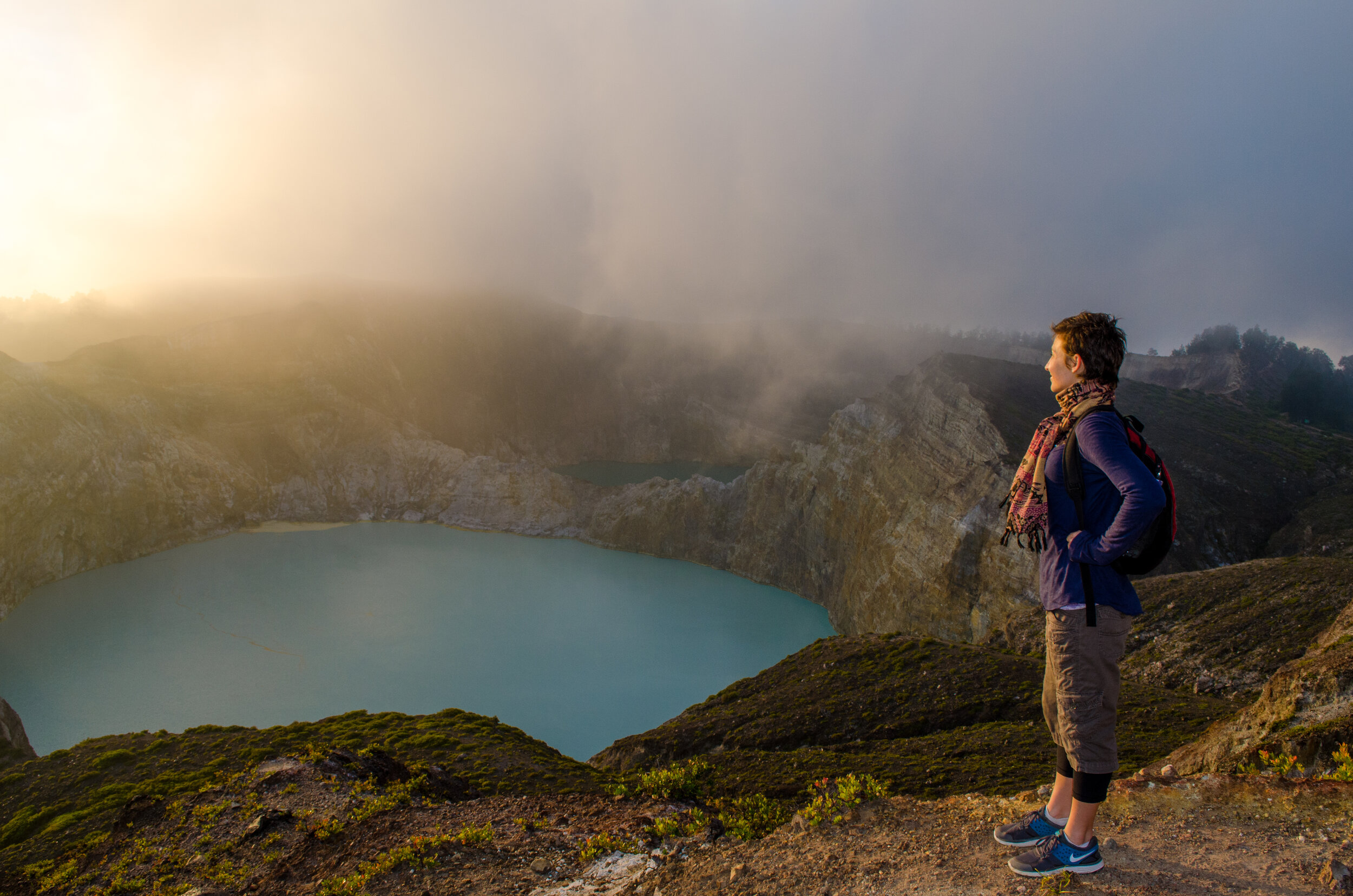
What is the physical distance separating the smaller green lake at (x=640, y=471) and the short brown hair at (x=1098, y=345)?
71.2 meters

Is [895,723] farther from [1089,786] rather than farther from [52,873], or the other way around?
[52,873]

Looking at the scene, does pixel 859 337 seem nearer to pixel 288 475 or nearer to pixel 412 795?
pixel 288 475

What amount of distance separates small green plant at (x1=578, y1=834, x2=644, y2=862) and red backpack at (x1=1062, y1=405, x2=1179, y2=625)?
4.57 m

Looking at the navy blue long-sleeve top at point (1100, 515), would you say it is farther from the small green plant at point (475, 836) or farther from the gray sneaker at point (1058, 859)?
the small green plant at point (475, 836)

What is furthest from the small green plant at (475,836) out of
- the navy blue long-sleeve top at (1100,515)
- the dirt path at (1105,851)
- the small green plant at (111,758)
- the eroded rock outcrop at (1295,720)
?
the small green plant at (111,758)

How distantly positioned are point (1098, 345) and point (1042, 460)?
0.72 m

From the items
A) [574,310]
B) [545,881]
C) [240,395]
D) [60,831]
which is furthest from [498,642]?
[574,310]

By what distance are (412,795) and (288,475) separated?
50.3 meters

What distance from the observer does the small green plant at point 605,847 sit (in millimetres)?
5793

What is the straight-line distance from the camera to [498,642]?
3127cm

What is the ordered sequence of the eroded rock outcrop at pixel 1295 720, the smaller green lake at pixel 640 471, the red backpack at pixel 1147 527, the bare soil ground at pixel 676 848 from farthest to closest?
the smaller green lake at pixel 640 471 < the eroded rock outcrop at pixel 1295 720 < the bare soil ground at pixel 676 848 < the red backpack at pixel 1147 527

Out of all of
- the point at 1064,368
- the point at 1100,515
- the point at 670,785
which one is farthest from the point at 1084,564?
the point at 670,785

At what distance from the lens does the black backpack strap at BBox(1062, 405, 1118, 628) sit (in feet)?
11.1

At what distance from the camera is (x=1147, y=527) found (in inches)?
125
